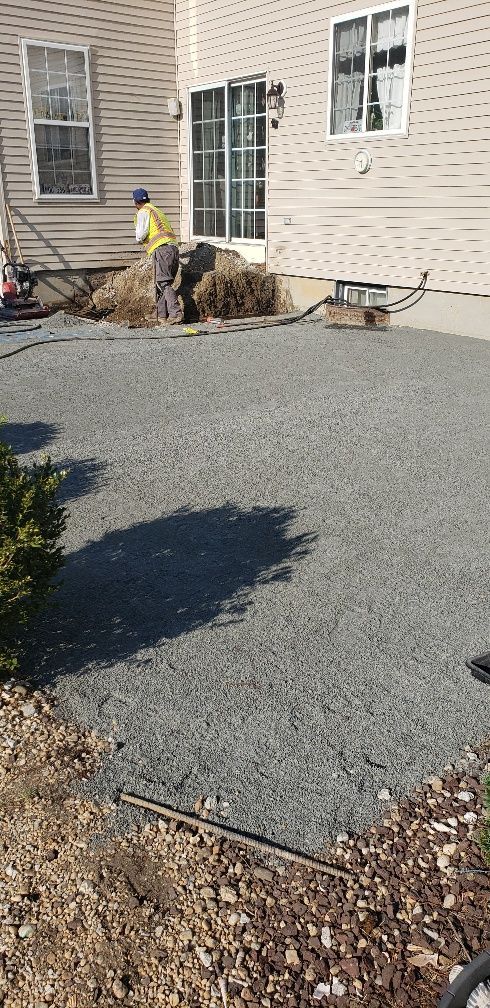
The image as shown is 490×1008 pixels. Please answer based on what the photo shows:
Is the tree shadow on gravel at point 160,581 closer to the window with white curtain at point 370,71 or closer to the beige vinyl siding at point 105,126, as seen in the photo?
the window with white curtain at point 370,71

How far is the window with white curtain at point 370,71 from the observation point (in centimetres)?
877

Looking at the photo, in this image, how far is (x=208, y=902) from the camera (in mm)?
2123

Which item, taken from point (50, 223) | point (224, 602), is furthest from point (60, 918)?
point (50, 223)

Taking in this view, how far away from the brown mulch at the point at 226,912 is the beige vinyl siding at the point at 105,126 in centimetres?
1032

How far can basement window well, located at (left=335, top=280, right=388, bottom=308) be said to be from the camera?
10.0m

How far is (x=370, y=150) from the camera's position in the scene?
928cm

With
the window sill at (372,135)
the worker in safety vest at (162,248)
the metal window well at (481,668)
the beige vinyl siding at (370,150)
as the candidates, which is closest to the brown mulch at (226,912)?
the metal window well at (481,668)

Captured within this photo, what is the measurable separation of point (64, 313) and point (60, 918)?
974 centimetres

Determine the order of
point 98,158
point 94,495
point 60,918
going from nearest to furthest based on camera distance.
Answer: point 60,918
point 94,495
point 98,158

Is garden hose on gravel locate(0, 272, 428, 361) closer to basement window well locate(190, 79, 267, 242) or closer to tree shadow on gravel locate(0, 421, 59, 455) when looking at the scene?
basement window well locate(190, 79, 267, 242)

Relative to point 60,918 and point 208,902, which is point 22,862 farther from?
point 208,902

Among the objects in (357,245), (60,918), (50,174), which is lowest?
(60,918)

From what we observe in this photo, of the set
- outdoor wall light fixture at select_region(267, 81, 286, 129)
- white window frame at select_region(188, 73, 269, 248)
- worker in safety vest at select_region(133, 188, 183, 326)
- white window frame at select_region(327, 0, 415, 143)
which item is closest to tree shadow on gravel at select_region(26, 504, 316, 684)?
worker in safety vest at select_region(133, 188, 183, 326)

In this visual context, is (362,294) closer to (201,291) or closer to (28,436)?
(201,291)
